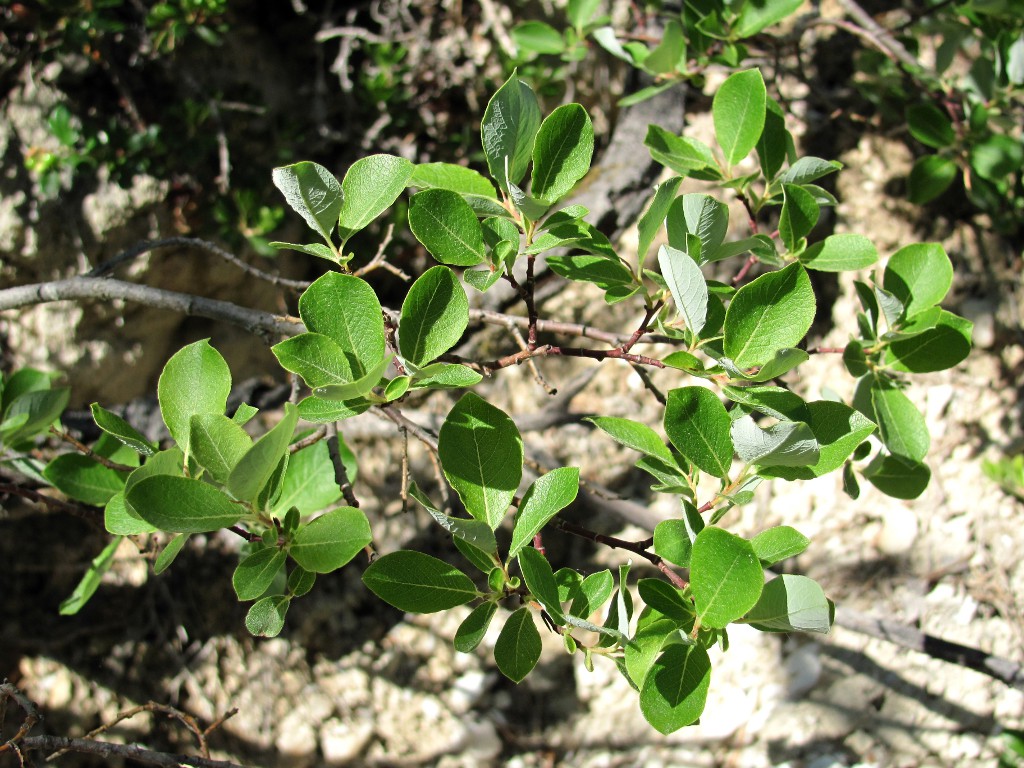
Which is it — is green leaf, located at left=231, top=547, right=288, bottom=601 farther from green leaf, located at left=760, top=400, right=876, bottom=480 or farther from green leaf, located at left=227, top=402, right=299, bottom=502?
green leaf, located at left=760, top=400, right=876, bottom=480

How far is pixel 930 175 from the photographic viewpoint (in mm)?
1515

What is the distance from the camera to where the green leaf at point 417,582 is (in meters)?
0.69

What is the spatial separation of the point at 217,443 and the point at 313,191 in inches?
9.5

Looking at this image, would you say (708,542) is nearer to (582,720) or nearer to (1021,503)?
(582,720)

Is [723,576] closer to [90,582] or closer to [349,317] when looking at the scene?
[349,317]

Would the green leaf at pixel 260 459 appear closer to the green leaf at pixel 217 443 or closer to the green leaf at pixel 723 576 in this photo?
the green leaf at pixel 217 443

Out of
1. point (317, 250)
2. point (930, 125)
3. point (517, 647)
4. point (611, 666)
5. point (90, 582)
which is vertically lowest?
point (611, 666)

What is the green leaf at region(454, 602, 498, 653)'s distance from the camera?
0.69 m

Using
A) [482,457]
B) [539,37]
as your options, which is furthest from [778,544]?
[539,37]

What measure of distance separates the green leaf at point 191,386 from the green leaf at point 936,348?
2.35ft

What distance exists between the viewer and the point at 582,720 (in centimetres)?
173

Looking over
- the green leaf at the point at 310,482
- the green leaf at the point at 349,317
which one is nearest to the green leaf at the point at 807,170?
the green leaf at the point at 349,317

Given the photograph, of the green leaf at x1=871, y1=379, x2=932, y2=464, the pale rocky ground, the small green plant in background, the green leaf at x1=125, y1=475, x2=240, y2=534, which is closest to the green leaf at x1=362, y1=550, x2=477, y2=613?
the small green plant in background

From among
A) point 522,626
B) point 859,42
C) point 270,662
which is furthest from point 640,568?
point 859,42
